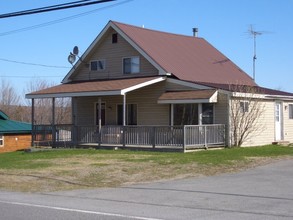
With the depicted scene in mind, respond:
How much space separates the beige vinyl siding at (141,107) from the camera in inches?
1101

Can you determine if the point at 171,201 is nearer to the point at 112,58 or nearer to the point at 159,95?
the point at 159,95

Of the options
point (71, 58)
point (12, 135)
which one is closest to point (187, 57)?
point (71, 58)

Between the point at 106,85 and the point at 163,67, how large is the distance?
331 centimetres

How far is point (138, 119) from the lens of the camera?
29.1m

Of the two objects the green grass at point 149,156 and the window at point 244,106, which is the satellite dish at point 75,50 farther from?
the window at point 244,106

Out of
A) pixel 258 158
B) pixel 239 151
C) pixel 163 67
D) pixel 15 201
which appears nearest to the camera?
pixel 15 201

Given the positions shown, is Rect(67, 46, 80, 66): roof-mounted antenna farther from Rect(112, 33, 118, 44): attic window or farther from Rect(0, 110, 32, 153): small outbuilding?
Rect(0, 110, 32, 153): small outbuilding

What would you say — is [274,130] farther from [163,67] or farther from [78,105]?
[78,105]

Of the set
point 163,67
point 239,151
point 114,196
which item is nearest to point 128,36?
point 163,67

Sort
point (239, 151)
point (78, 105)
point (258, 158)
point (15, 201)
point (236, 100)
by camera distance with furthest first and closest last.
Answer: point (78, 105) < point (236, 100) < point (239, 151) < point (258, 158) < point (15, 201)

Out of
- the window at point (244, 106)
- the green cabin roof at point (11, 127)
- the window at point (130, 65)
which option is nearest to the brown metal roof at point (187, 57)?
the window at point (130, 65)

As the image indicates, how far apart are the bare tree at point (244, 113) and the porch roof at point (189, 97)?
1.37 meters

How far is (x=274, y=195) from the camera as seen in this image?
1183 centimetres

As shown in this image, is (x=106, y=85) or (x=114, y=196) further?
(x=106, y=85)
